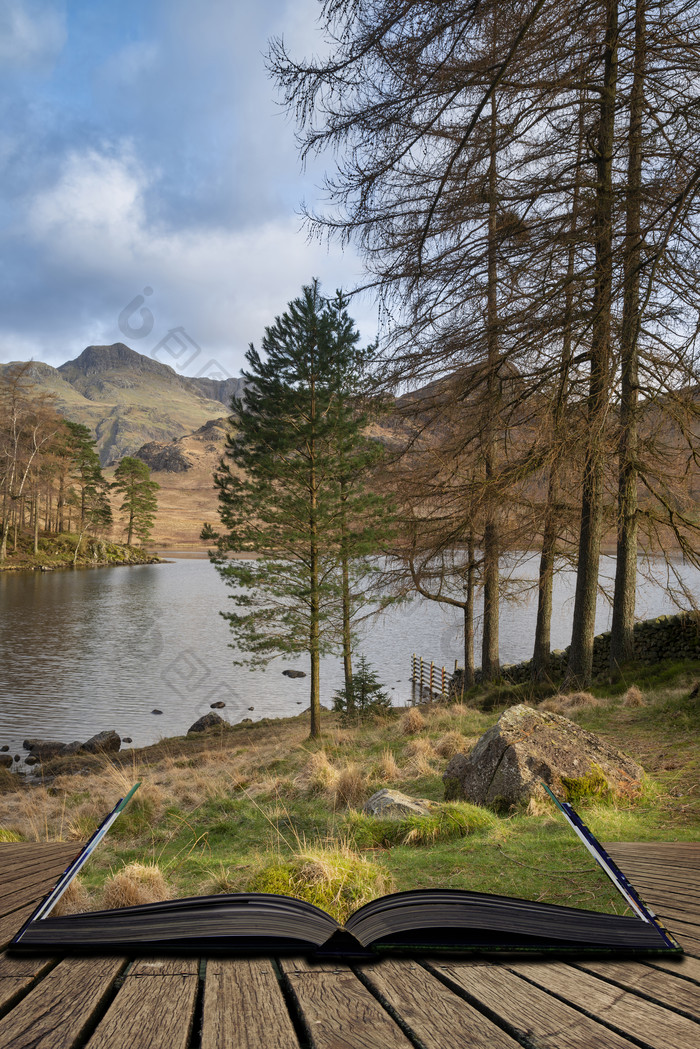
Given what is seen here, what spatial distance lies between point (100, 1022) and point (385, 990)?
584 mm

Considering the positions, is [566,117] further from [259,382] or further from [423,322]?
[259,382]

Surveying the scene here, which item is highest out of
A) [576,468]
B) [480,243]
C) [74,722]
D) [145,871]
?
[480,243]

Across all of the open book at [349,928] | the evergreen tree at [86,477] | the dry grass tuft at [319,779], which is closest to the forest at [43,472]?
the evergreen tree at [86,477]

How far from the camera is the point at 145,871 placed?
3.76 m

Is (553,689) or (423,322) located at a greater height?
(423,322)

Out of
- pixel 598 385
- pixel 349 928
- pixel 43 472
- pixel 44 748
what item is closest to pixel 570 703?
pixel 598 385

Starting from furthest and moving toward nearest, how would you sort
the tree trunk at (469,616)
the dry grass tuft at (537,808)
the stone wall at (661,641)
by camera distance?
the tree trunk at (469,616), the stone wall at (661,641), the dry grass tuft at (537,808)

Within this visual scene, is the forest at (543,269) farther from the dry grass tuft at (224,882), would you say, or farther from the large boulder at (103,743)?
the large boulder at (103,743)

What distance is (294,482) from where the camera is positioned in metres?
16.6

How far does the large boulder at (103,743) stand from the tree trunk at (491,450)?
9852mm

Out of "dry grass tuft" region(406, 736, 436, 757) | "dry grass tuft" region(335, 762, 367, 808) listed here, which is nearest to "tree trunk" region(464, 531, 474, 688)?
"dry grass tuft" region(406, 736, 436, 757)

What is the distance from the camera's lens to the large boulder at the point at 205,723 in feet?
60.2

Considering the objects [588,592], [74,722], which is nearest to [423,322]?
[588,592]

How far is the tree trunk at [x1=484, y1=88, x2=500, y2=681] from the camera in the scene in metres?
7.45
